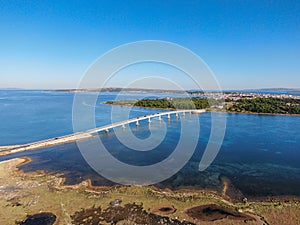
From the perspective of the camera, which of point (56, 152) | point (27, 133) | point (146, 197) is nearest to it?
point (146, 197)

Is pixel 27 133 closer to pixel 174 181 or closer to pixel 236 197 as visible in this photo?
pixel 174 181

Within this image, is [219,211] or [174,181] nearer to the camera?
[219,211]

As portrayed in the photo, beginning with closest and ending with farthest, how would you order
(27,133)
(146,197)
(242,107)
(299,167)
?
1. (146,197)
2. (299,167)
3. (27,133)
4. (242,107)

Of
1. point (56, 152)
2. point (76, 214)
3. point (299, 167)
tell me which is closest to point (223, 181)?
point (299, 167)

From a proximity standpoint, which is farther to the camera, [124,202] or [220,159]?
[220,159]

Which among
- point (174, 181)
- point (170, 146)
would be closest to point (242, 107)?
point (170, 146)

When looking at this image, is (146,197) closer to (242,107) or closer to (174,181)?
(174,181)

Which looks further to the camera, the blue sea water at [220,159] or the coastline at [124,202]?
the blue sea water at [220,159]

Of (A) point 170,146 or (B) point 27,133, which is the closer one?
(A) point 170,146

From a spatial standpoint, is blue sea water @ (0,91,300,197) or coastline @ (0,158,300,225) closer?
coastline @ (0,158,300,225)
